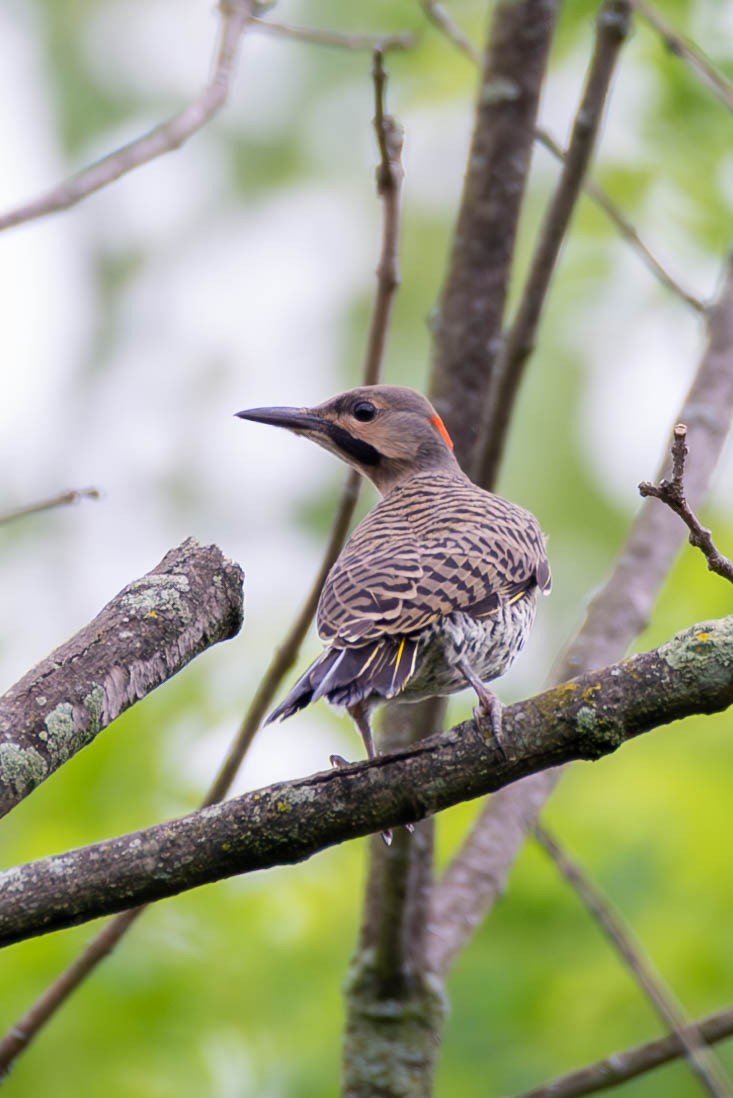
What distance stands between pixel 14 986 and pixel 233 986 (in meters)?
0.72

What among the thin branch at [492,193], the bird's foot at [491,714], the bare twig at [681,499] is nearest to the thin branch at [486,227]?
the thin branch at [492,193]

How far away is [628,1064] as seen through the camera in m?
3.75

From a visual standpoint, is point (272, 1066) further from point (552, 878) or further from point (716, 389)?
point (716, 389)

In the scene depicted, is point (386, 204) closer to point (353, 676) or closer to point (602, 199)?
point (602, 199)

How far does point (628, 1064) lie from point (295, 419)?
98.7 inches

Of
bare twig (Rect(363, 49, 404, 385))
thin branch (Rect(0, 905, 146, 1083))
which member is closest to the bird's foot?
thin branch (Rect(0, 905, 146, 1083))

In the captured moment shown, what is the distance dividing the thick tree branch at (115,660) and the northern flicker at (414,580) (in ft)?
0.94

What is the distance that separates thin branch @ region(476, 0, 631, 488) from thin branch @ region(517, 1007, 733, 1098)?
2151mm

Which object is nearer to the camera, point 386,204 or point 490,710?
point 490,710

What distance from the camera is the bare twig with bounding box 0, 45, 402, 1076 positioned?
12.3 feet

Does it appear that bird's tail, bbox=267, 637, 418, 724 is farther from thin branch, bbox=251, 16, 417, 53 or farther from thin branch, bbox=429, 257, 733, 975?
thin branch, bbox=251, 16, 417, 53

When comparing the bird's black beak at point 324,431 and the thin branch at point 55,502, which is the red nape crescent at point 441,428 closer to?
the bird's black beak at point 324,431

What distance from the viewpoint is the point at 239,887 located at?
498 centimetres

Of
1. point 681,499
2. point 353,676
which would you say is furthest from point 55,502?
point 681,499
